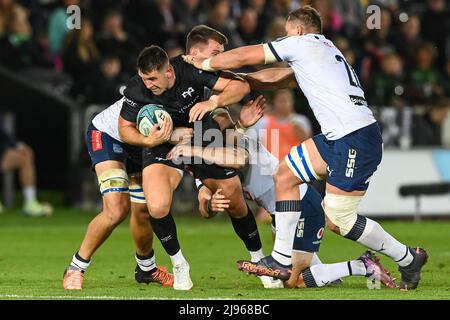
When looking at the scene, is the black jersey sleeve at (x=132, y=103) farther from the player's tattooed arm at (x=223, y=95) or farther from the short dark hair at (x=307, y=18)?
the short dark hair at (x=307, y=18)

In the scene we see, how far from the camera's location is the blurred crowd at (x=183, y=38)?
65.0 feet

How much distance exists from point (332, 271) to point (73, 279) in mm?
2178

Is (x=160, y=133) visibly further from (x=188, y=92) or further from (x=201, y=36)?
(x=201, y=36)

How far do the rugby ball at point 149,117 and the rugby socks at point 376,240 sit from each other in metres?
1.84

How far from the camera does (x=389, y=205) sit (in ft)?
59.7

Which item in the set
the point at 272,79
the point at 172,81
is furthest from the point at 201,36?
the point at 272,79

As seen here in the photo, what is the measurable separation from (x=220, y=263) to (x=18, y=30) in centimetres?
804

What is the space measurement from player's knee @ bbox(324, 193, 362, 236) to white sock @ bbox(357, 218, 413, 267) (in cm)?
14

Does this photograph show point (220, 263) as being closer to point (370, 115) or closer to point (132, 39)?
point (370, 115)

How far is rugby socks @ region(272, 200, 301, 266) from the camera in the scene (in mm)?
10320

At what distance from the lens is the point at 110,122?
1116 centimetres

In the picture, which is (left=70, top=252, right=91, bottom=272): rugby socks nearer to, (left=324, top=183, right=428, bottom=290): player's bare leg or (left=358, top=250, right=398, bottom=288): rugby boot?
(left=324, top=183, right=428, bottom=290): player's bare leg
